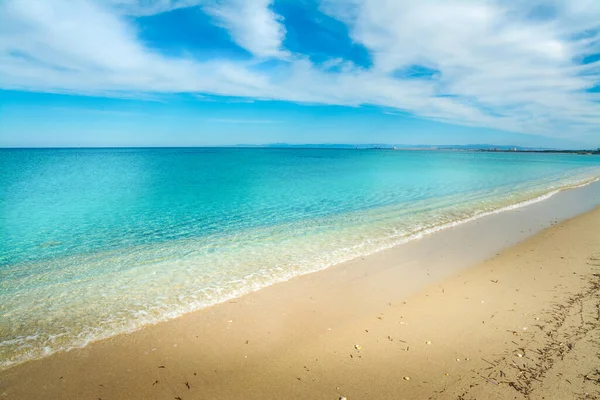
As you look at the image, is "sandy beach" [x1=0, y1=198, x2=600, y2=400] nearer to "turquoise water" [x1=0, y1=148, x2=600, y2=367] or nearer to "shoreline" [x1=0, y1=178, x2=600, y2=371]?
"shoreline" [x1=0, y1=178, x2=600, y2=371]

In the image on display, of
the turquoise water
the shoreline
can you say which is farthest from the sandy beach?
the turquoise water

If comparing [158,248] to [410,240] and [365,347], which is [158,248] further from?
[410,240]

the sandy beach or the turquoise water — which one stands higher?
the sandy beach

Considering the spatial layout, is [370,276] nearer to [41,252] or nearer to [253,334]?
[253,334]

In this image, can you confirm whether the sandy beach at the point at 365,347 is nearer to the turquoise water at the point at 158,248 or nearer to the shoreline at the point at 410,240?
the shoreline at the point at 410,240

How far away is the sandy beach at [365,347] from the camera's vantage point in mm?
4527

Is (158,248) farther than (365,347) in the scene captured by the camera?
Yes

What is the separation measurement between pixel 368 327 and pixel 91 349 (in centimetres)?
516

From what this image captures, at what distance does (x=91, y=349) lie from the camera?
5613 mm

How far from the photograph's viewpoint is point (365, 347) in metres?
5.53

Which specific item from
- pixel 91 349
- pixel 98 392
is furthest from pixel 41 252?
pixel 98 392

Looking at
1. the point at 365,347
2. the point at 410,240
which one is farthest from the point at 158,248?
the point at 410,240

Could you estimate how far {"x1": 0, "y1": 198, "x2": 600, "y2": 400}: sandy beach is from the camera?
4.53 metres

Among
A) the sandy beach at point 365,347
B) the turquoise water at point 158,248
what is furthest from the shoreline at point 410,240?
the sandy beach at point 365,347
